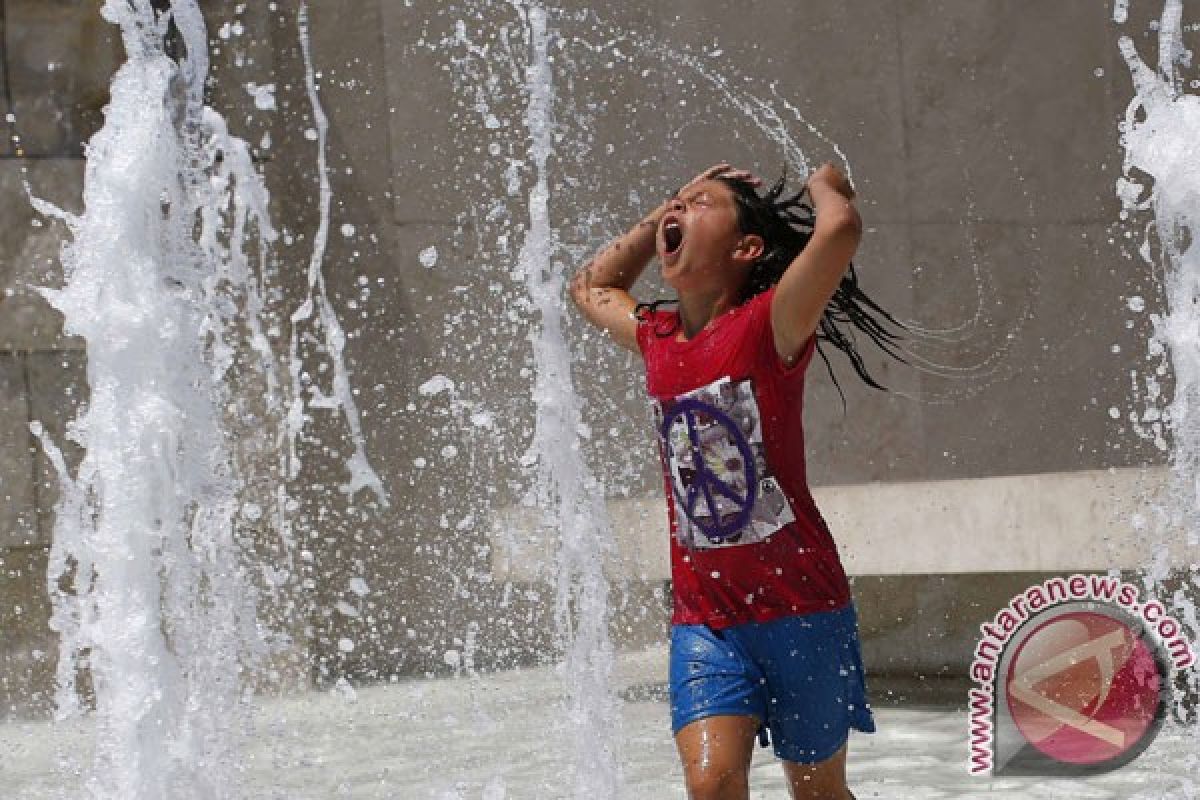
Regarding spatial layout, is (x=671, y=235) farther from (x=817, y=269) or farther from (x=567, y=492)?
(x=567, y=492)

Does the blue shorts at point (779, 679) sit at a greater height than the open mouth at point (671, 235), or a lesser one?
lesser

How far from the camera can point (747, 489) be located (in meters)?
2.65

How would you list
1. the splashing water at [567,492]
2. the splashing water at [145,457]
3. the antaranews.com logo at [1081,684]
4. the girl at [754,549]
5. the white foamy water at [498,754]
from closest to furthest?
the girl at [754,549]
the splashing water at [145,457]
the white foamy water at [498,754]
the antaranews.com logo at [1081,684]
the splashing water at [567,492]

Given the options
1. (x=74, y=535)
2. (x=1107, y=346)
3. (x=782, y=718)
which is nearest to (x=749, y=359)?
(x=782, y=718)

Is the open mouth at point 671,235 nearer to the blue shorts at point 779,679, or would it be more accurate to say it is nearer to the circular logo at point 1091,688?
the blue shorts at point 779,679

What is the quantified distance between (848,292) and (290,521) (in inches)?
152

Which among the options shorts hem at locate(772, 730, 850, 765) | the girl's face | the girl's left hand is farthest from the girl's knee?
→ the girl's left hand

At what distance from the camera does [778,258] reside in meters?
2.81

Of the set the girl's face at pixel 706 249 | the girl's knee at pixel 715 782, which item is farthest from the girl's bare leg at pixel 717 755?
the girl's face at pixel 706 249

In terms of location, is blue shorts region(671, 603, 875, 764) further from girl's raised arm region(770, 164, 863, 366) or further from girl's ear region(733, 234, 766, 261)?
girl's ear region(733, 234, 766, 261)

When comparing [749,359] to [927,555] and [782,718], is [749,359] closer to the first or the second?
[782,718]

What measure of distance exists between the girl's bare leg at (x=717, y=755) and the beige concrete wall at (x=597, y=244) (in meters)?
2.10

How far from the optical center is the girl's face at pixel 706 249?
9.03 ft

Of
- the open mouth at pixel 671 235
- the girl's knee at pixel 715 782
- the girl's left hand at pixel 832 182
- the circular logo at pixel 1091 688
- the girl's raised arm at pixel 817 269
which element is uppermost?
the girl's left hand at pixel 832 182
